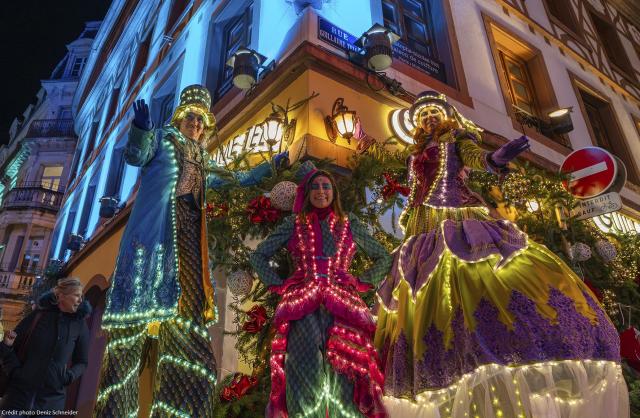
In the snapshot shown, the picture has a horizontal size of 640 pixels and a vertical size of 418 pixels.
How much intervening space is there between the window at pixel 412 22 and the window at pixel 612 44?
809cm

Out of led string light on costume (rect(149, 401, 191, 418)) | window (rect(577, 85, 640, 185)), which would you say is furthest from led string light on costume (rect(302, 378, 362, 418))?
window (rect(577, 85, 640, 185))

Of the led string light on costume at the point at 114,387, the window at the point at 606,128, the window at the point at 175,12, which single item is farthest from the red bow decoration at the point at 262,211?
the window at the point at 606,128

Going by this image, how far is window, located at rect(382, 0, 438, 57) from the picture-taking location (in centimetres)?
882

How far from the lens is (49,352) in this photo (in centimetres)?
414

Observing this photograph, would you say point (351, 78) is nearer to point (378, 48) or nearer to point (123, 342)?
point (378, 48)

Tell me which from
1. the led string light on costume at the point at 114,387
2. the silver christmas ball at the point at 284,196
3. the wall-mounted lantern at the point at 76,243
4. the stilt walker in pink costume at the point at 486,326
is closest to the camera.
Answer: the led string light on costume at the point at 114,387

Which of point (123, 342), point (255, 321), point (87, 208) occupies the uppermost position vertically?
point (87, 208)

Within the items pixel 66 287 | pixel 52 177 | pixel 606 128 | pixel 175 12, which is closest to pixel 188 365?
pixel 66 287

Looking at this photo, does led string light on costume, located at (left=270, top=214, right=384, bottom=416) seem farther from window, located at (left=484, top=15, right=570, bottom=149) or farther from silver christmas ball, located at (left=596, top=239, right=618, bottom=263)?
window, located at (left=484, top=15, right=570, bottom=149)

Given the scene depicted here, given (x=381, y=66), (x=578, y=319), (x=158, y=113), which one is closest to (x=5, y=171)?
(x=158, y=113)

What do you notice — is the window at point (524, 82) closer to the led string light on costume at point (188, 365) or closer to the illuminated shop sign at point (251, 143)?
the illuminated shop sign at point (251, 143)

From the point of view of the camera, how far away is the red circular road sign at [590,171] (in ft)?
21.8

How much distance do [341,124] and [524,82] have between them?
704cm

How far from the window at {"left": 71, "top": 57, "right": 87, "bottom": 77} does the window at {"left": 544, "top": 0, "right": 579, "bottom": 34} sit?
87.6ft
